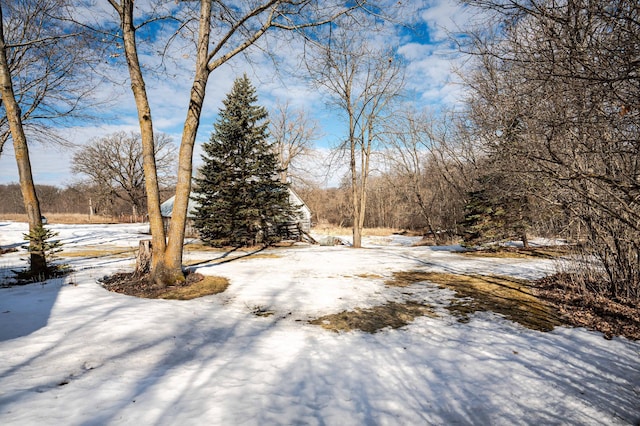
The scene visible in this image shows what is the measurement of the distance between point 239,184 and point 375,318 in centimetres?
1187

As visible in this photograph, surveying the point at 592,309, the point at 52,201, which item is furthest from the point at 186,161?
the point at 52,201

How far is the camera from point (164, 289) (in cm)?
606

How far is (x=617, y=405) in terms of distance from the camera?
2.64m

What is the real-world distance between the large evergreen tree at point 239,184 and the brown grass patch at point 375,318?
1032cm

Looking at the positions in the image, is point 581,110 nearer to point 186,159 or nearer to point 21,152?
point 186,159

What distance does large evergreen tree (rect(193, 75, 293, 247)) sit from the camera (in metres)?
14.9

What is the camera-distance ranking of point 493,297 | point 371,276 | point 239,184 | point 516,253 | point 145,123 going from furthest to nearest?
1. point 239,184
2. point 516,253
3. point 371,276
4. point 145,123
5. point 493,297

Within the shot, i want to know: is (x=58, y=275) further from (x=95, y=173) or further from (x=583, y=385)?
(x=95, y=173)

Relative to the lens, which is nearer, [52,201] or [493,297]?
[493,297]

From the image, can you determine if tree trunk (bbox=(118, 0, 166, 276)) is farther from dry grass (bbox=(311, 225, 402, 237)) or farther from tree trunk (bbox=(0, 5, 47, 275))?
dry grass (bbox=(311, 225, 402, 237))

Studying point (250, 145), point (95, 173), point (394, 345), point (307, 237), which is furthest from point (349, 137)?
point (95, 173)

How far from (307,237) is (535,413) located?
59.9 feet

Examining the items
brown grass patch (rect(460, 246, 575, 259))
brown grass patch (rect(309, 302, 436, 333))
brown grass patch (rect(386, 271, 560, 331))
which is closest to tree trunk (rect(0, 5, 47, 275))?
brown grass patch (rect(309, 302, 436, 333))

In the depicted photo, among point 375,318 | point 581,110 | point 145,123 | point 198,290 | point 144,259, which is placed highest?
point 145,123
